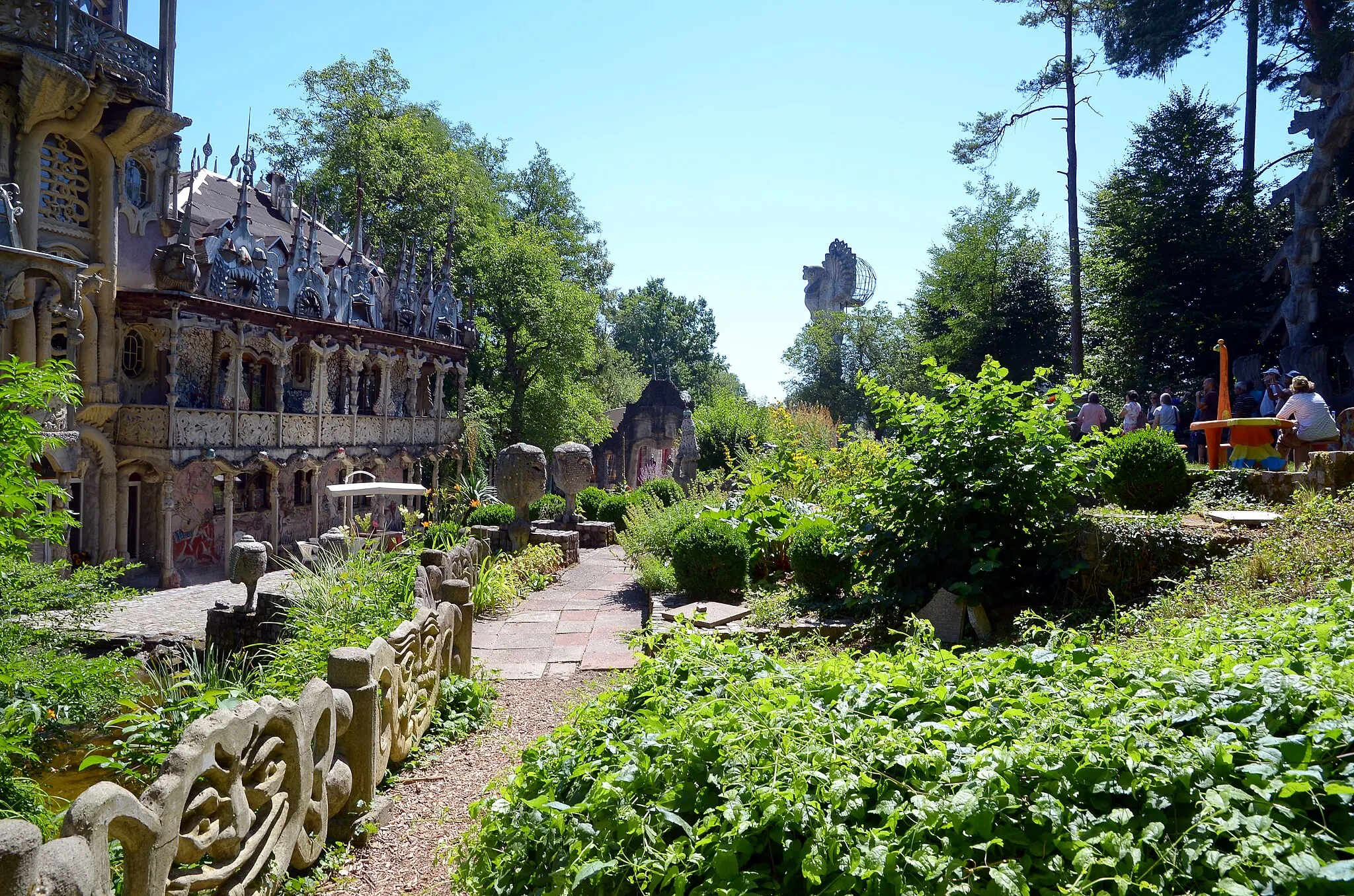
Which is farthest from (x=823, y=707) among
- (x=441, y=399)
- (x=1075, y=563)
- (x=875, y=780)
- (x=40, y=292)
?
(x=441, y=399)

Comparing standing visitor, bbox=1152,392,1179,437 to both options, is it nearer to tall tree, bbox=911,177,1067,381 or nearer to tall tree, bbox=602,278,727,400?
tall tree, bbox=911,177,1067,381

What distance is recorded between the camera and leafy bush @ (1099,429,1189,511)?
7.61m

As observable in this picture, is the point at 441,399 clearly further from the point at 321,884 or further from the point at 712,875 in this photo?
the point at 712,875

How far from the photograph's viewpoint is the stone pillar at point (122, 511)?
687 inches

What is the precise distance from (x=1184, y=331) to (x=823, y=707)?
2438 centimetres

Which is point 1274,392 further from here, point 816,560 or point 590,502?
point 590,502

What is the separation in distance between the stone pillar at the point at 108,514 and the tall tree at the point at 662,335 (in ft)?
145

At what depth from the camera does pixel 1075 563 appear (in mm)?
6633

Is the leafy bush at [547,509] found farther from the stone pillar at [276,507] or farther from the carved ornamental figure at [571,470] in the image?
the stone pillar at [276,507]

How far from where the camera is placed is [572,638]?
931 centimetres

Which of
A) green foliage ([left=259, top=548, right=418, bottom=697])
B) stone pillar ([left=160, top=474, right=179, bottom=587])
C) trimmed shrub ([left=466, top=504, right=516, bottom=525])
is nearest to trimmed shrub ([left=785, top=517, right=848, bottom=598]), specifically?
green foliage ([left=259, top=548, right=418, bottom=697])

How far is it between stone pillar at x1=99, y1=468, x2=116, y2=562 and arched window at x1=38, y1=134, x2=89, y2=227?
16.8 feet

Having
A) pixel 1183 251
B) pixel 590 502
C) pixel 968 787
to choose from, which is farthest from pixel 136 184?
pixel 1183 251

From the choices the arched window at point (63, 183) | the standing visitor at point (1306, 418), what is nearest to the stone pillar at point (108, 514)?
the arched window at point (63, 183)
